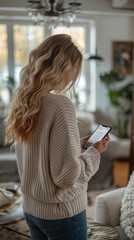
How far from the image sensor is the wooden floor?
3426 mm

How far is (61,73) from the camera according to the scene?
39.6 inches

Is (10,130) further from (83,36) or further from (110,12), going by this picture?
(83,36)

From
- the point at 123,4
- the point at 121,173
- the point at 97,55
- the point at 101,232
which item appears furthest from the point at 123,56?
the point at 101,232

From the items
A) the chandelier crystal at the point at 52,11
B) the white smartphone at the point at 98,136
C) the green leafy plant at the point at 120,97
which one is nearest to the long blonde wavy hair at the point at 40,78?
the white smartphone at the point at 98,136

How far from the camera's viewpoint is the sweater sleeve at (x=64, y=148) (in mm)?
967

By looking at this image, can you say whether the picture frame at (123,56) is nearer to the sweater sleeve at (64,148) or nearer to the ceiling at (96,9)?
the ceiling at (96,9)

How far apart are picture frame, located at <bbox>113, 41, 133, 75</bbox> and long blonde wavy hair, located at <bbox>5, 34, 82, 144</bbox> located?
11.3 feet

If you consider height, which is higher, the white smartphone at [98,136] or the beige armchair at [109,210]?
the white smartphone at [98,136]

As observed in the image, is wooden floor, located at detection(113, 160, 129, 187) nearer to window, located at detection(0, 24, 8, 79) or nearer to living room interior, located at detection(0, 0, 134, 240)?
living room interior, located at detection(0, 0, 134, 240)

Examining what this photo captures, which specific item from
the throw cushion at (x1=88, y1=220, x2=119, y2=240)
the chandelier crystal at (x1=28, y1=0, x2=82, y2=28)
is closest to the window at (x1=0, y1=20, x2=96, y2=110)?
the chandelier crystal at (x1=28, y1=0, x2=82, y2=28)

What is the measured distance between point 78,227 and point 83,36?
384cm

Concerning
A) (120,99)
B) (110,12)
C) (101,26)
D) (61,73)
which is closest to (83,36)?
(101,26)

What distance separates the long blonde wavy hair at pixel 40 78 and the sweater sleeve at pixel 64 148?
0.08 meters

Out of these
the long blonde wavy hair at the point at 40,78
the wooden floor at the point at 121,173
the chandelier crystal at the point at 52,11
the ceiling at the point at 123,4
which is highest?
the ceiling at the point at 123,4
